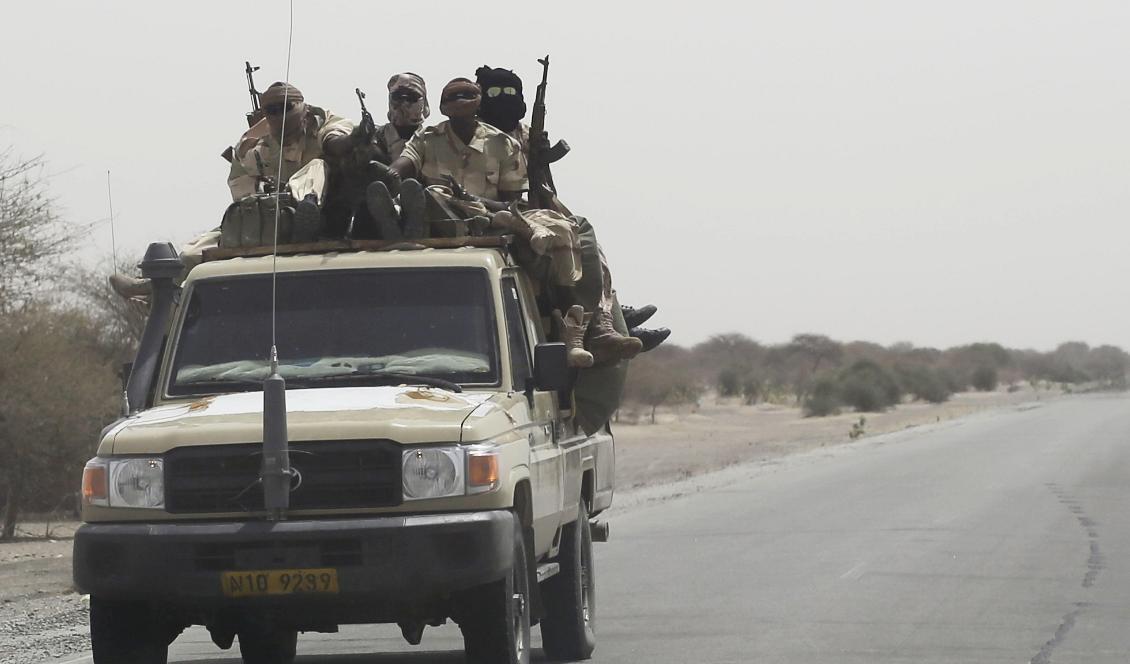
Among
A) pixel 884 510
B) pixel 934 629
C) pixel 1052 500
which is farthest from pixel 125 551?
pixel 1052 500

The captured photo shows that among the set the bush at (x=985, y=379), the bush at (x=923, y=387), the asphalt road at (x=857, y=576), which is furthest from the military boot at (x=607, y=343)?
the bush at (x=985, y=379)

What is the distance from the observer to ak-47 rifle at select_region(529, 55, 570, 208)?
34.8 feet

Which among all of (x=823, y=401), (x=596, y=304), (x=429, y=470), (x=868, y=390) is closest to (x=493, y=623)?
(x=429, y=470)

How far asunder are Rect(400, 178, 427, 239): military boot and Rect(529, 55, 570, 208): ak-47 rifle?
1.44 meters

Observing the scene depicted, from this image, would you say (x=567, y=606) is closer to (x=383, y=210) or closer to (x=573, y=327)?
(x=573, y=327)

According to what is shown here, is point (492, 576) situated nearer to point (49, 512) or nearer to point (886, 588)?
point (886, 588)

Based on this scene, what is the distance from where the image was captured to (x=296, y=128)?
1040 cm

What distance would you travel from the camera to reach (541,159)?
34.9 feet

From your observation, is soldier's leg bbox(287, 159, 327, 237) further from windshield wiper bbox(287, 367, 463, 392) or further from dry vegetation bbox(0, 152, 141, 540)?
dry vegetation bbox(0, 152, 141, 540)

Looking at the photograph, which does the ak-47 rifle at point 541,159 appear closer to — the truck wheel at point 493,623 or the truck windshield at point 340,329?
the truck windshield at point 340,329

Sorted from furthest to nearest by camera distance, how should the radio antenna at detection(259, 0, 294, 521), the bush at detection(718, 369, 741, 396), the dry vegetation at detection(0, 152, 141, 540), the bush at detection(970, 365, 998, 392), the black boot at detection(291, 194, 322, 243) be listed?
the bush at detection(970, 365, 998, 392)
the bush at detection(718, 369, 741, 396)
the dry vegetation at detection(0, 152, 141, 540)
the black boot at detection(291, 194, 322, 243)
the radio antenna at detection(259, 0, 294, 521)

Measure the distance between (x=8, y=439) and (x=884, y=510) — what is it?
1085 centimetres

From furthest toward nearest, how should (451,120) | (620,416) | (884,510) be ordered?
(620,416) → (884,510) → (451,120)

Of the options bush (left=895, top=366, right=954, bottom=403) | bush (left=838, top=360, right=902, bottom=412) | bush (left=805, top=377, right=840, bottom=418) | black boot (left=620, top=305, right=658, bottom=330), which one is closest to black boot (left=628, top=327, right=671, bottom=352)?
black boot (left=620, top=305, right=658, bottom=330)
